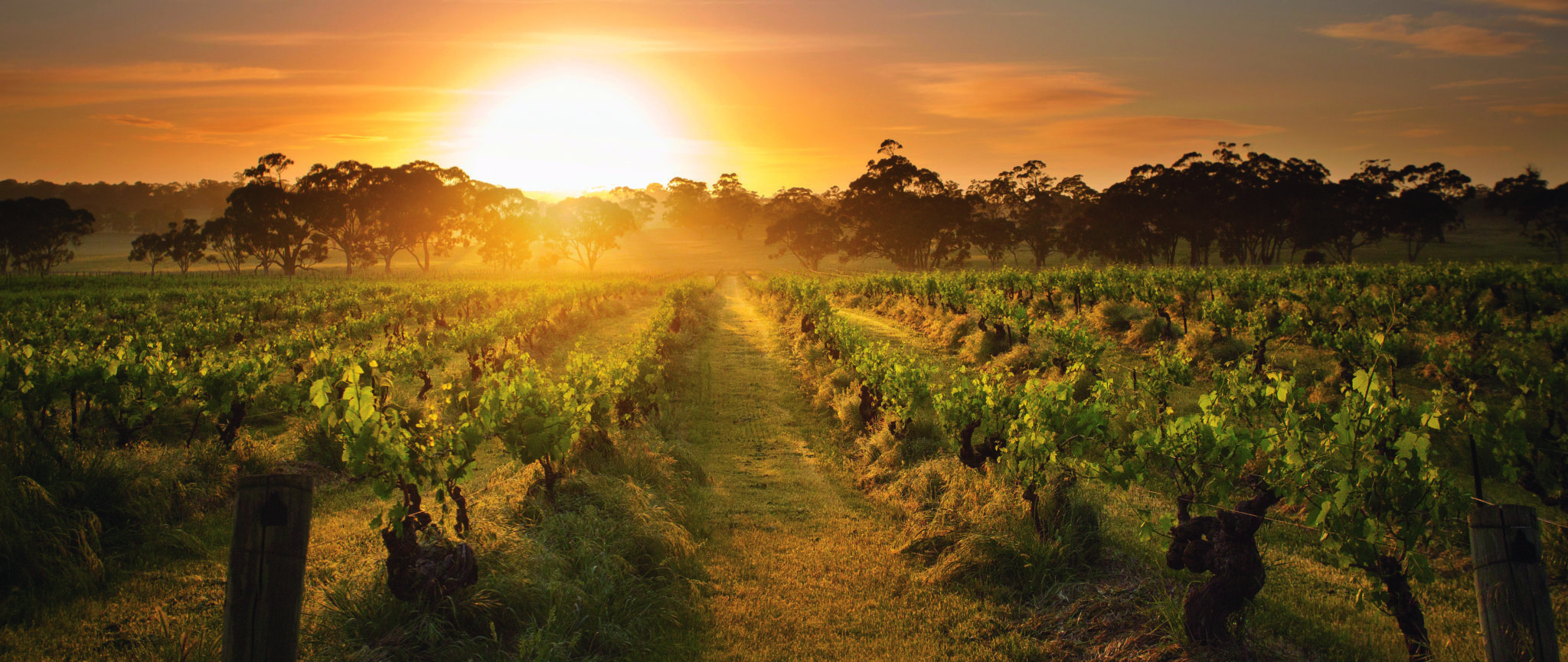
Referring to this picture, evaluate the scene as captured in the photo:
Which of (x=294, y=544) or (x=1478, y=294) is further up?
(x=1478, y=294)

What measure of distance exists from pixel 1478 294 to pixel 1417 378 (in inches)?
269

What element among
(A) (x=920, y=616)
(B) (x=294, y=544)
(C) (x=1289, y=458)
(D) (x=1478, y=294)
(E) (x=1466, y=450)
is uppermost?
(D) (x=1478, y=294)

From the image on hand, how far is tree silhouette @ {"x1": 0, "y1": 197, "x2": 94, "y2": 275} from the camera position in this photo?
5719 cm

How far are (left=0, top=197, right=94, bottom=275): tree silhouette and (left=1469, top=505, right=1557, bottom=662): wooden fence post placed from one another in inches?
3258

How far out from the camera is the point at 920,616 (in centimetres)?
518

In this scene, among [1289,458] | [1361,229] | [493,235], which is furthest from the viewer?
[493,235]

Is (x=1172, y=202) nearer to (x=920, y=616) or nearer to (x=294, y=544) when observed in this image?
(x=920, y=616)

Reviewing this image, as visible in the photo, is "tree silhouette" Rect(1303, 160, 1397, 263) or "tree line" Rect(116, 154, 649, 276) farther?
"tree line" Rect(116, 154, 649, 276)

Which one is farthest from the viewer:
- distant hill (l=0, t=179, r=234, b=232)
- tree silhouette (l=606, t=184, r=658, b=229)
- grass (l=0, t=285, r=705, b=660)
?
tree silhouette (l=606, t=184, r=658, b=229)

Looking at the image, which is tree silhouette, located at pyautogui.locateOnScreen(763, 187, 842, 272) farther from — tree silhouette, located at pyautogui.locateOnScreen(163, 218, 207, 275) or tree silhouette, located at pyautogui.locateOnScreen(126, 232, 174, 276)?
tree silhouette, located at pyautogui.locateOnScreen(126, 232, 174, 276)

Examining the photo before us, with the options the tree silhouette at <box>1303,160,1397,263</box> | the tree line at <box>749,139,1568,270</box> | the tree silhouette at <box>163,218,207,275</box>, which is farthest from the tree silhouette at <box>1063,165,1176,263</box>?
the tree silhouette at <box>163,218,207,275</box>

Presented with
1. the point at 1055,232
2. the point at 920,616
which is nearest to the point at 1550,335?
the point at 920,616

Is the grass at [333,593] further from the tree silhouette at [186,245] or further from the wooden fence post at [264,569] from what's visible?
the tree silhouette at [186,245]

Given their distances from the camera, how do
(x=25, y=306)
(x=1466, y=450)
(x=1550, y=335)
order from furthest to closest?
1. (x=25, y=306)
2. (x=1550, y=335)
3. (x=1466, y=450)
